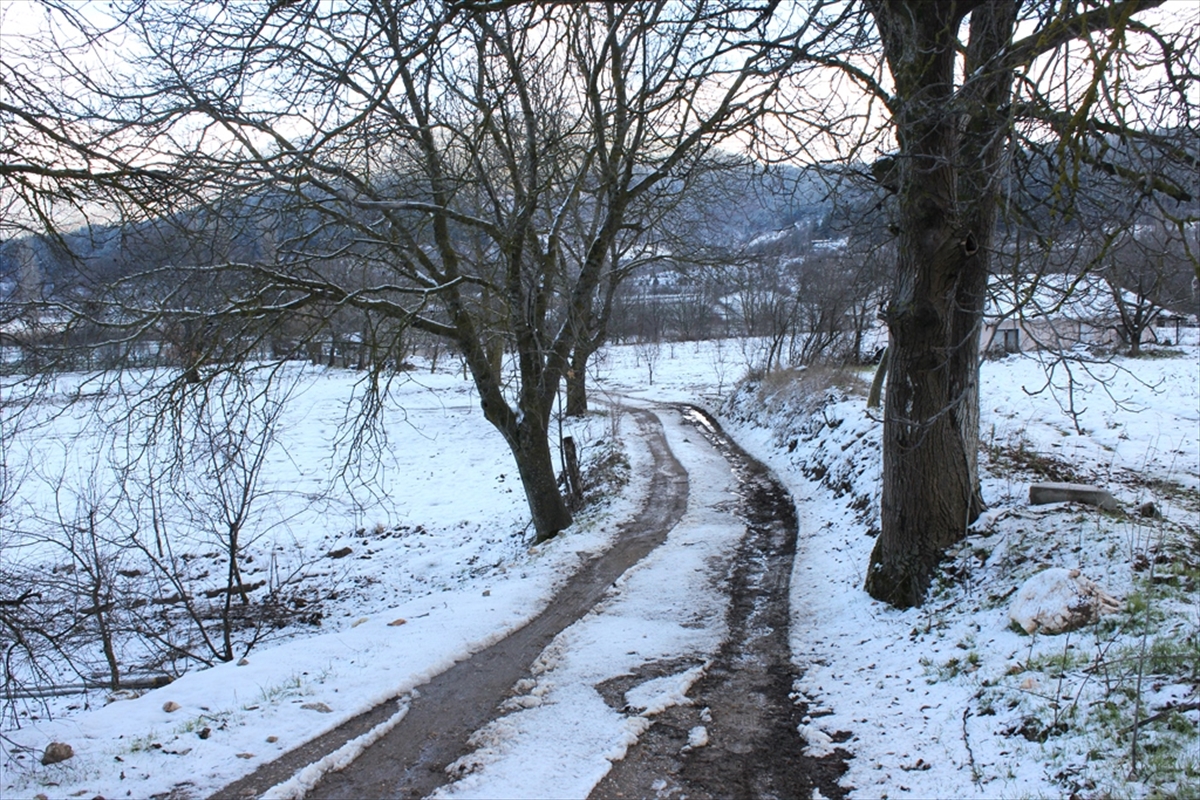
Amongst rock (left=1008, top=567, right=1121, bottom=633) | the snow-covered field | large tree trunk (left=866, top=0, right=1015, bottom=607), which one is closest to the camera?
the snow-covered field

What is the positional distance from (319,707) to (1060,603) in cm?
499

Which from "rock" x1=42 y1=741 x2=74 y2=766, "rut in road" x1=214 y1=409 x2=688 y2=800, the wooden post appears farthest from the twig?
the wooden post

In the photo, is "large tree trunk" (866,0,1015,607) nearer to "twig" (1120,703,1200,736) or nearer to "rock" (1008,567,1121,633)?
"rock" (1008,567,1121,633)

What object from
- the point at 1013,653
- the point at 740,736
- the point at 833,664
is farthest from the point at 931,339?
the point at 740,736

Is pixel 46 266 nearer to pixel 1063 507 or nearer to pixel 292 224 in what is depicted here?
pixel 292 224

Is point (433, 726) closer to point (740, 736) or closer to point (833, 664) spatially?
point (740, 736)

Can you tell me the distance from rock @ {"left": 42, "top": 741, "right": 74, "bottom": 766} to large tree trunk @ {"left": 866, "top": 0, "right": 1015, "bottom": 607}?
19.5 ft

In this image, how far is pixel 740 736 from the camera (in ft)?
14.2

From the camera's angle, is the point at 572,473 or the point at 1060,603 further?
the point at 572,473

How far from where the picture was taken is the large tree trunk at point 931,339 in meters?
5.40

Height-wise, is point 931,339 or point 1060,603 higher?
point 931,339

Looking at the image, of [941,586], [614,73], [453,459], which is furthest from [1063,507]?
[453,459]

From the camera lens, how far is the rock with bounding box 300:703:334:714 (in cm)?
456

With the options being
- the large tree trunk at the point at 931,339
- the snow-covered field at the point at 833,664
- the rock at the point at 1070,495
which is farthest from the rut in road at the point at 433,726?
the rock at the point at 1070,495
